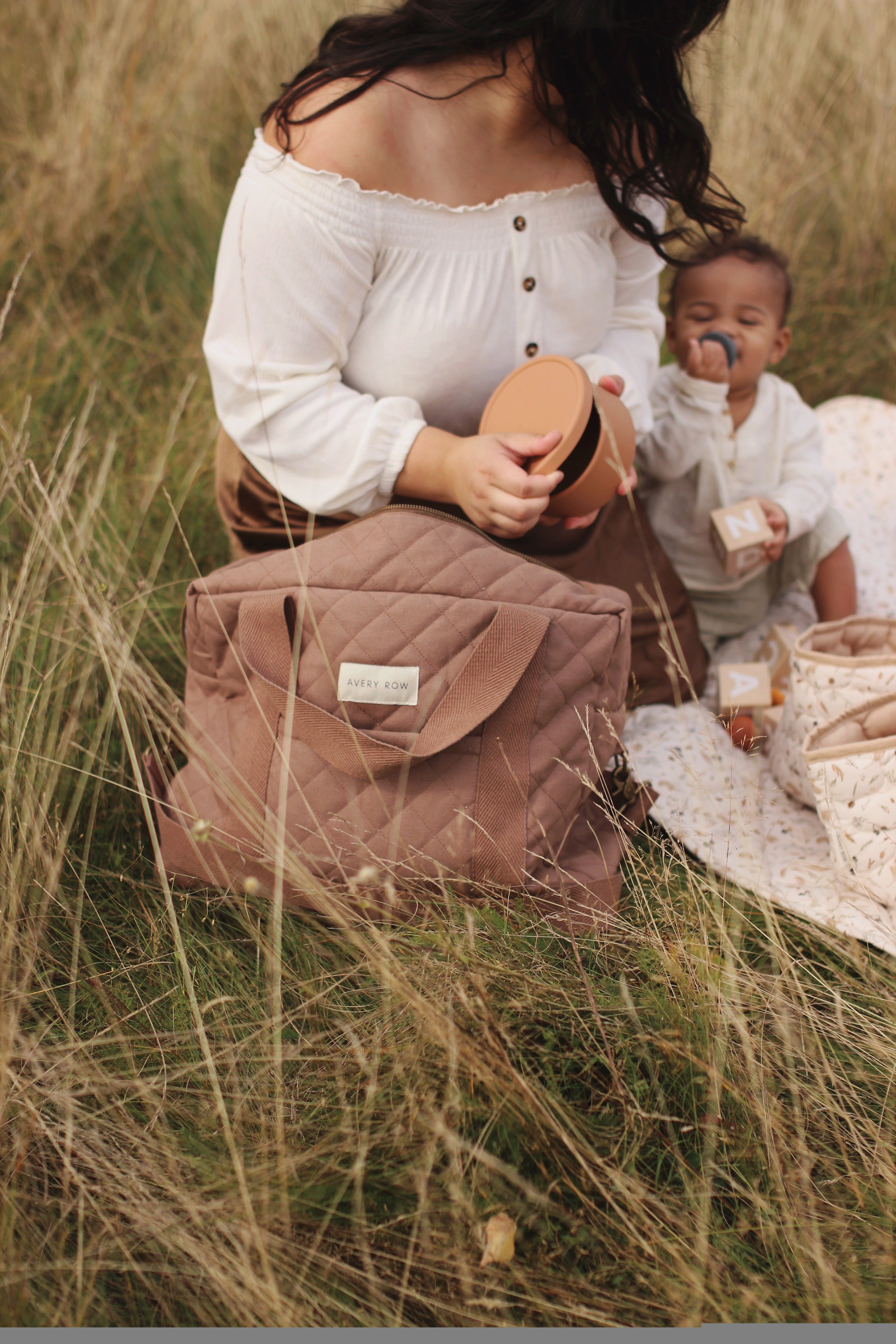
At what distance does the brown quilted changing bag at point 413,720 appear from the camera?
4.77 ft

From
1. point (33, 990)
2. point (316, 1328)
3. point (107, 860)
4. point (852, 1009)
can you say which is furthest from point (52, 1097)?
point (852, 1009)

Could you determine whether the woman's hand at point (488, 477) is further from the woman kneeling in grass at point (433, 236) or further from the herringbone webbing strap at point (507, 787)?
the herringbone webbing strap at point (507, 787)

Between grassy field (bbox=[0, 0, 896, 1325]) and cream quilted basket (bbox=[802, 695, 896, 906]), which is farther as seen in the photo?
cream quilted basket (bbox=[802, 695, 896, 906])

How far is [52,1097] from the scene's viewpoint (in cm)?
119

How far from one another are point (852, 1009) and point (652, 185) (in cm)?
152

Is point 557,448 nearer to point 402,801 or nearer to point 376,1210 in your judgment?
point 402,801

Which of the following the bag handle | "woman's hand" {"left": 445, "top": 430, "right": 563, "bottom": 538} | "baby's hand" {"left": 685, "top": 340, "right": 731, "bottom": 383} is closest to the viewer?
the bag handle

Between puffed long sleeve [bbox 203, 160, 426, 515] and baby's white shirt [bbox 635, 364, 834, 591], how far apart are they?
775 millimetres

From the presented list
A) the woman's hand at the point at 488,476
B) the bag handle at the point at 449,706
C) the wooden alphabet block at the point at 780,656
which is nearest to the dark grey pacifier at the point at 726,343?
the wooden alphabet block at the point at 780,656

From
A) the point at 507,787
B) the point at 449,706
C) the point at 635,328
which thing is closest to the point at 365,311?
the point at 635,328

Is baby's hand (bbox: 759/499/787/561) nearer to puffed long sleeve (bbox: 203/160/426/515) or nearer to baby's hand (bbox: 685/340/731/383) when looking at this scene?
baby's hand (bbox: 685/340/731/383)

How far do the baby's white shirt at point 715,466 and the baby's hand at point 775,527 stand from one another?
0.07 ft

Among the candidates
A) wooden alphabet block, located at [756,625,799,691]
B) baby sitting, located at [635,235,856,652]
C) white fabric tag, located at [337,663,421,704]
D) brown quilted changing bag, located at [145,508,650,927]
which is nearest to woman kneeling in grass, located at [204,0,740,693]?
brown quilted changing bag, located at [145,508,650,927]

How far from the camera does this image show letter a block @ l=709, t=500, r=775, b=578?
2162mm
